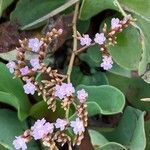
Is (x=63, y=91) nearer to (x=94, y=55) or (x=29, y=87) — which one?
(x=29, y=87)

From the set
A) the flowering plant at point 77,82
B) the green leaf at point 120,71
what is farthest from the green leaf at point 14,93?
the green leaf at point 120,71

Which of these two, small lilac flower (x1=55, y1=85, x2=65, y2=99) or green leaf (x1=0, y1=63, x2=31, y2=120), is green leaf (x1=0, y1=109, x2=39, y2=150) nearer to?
Result: green leaf (x1=0, y1=63, x2=31, y2=120)

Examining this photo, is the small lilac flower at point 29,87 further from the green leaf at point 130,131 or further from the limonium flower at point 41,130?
the green leaf at point 130,131

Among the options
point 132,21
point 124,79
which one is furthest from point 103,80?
point 132,21

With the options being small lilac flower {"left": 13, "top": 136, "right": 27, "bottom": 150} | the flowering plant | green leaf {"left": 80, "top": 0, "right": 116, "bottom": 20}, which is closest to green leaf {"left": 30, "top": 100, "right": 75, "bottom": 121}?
the flowering plant

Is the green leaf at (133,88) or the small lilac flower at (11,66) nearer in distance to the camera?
the small lilac flower at (11,66)

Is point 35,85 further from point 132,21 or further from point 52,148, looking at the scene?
point 132,21
